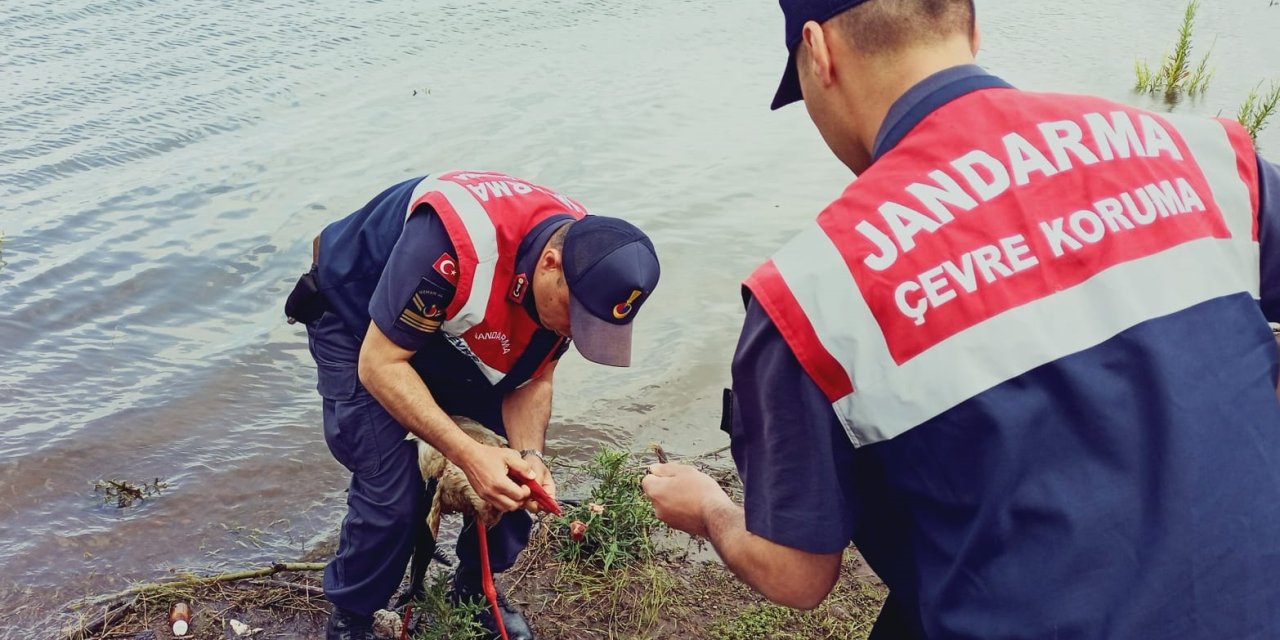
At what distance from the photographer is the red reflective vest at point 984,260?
1434 millimetres

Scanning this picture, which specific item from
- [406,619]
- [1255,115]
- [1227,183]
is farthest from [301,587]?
[1255,115]

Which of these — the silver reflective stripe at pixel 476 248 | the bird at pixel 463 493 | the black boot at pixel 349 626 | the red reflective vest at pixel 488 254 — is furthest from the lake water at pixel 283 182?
the silver reflective stripe at pixel 476 248

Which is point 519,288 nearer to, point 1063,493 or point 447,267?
point 447,267

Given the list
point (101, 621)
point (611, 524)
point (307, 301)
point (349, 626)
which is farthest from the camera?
point (611, 524)

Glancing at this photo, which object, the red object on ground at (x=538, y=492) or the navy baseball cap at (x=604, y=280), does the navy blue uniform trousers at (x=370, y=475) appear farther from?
the navy baseball cap at (x=604, y=280)

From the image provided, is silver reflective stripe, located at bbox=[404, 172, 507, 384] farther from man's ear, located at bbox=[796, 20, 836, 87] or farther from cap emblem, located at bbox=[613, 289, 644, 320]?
man's ear, located at bbox=[796, 20, 836, 87]

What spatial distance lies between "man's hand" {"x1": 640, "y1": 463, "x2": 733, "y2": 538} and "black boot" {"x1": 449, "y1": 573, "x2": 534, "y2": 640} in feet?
5.80

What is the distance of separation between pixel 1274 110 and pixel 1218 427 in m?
9.57

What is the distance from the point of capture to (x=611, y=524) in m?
4.11

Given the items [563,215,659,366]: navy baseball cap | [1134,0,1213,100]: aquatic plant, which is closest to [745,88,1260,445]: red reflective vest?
[563,215,659,366]: navy baseball cap

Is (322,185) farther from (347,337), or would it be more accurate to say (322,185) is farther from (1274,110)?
(1274,110)

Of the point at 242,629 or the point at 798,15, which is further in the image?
the point at 242,629

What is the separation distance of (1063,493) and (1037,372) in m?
0.18

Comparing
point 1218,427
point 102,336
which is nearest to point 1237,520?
point 1218,427
